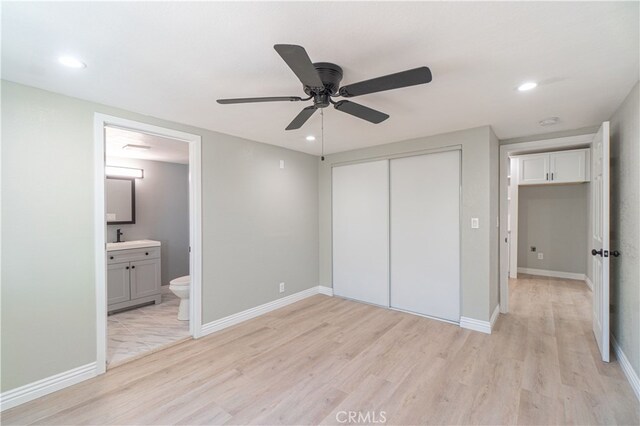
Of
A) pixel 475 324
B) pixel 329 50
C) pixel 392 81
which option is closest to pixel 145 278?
pixel 329 50

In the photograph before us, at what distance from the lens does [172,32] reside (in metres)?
1.49

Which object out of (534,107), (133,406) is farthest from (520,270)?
(133,406)

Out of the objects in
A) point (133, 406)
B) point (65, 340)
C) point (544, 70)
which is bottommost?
point (133, 406)

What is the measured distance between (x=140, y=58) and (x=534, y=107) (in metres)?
3.12

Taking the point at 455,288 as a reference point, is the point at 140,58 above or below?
above

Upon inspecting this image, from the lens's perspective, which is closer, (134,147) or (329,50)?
(329,50)

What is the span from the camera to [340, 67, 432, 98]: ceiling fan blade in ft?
4.77

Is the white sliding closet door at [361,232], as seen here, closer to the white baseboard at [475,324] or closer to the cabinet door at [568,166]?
the white baseboard at [475,324]

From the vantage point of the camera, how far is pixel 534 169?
16.9 feet

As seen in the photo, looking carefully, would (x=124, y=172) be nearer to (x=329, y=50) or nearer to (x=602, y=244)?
(x=329, y=50)

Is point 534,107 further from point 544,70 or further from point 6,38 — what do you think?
point 6,38

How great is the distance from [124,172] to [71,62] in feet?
10.1

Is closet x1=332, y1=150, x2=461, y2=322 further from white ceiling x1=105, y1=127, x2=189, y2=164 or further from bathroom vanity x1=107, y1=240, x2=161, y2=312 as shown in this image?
bathroom vanity x1=107, y1=240, x2=161, y2=312

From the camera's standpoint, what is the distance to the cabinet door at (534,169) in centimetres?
504
